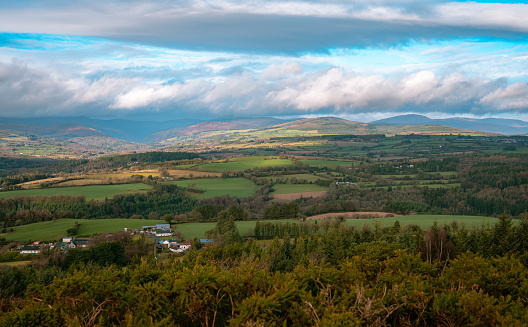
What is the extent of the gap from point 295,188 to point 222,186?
728 inches

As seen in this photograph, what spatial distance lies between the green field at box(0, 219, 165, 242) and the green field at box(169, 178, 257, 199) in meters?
26.6

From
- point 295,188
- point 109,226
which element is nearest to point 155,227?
point 109,226

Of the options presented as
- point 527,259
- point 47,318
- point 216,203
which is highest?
point 47,318

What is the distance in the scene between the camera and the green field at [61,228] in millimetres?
47656

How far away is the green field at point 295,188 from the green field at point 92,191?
3098 cm

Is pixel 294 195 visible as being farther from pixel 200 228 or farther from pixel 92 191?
pixel 92 191

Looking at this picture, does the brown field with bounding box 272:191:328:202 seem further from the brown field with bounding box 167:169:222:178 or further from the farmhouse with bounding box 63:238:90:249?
the farmhouse with bounding box 63:238:90:249

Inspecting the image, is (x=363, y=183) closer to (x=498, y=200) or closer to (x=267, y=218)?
(x=498, y=200)

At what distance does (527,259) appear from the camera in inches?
885

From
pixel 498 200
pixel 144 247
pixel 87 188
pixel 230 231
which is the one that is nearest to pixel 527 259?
pixel 230 231

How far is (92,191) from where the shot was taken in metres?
81.7

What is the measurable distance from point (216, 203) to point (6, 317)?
6685 cm

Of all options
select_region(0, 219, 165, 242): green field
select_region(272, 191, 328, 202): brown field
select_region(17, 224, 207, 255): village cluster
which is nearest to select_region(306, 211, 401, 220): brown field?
select_region(272, 191, 328, 202): brown field

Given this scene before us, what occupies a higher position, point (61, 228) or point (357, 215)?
point (357, 215)
